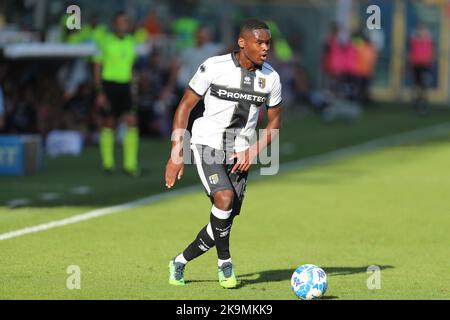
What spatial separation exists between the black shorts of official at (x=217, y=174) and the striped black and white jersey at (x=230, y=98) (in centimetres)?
6

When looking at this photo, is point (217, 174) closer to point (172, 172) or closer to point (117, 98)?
point (172, 172)

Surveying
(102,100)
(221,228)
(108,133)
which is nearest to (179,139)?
(221,228)

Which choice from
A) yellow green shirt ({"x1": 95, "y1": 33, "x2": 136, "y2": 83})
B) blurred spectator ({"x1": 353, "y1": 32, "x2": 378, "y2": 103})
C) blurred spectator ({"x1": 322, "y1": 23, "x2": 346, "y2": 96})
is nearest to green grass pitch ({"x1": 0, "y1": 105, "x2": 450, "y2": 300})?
yellow green shirt ({"x1": 95, "y1": 33, "x2": 136, "y2": 83})

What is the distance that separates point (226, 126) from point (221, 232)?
2.74 feet

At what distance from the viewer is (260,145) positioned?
10766 mm

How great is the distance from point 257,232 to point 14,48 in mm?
8906

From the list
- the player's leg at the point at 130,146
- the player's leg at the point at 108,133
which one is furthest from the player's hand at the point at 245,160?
the player's leg at the point at 108,133

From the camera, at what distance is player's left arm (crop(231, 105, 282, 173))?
10.7m

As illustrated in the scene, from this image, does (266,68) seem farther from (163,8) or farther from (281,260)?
(163,8)

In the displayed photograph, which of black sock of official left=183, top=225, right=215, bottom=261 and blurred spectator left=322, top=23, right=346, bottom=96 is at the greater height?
blurred spectator left=322, top=23, right=346, bottom=96

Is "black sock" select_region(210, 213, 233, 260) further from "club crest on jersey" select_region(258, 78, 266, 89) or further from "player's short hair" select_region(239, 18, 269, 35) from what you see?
"player's short hair" select_region(239, 18, 269, 35)

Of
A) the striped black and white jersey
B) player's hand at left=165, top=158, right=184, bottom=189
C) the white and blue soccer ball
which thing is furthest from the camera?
the striped black and white jersey

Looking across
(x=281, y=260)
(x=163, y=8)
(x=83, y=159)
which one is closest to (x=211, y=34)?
(x=163, y=8)

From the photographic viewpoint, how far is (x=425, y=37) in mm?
37625
